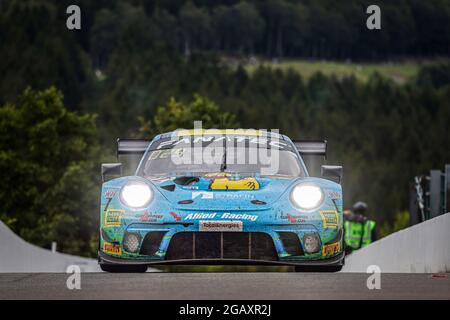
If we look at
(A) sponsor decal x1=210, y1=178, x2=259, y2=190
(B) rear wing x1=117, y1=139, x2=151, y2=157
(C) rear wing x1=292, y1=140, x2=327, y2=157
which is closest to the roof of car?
(C) rear wing x1=292, y1=140, x2=327, y2=157

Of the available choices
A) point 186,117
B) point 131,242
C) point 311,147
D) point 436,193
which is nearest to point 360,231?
point 436,193

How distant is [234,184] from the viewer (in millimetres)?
9578

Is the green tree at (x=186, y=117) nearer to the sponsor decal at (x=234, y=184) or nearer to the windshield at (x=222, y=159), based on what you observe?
the windshield at (x=222, y=159)

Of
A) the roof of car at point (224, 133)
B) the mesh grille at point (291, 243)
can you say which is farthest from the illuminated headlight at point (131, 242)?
the roof of car at point (224, 133)

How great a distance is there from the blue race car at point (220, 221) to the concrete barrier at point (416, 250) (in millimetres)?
2293

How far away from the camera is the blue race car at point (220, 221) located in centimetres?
917

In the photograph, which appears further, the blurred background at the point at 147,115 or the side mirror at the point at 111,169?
the blurred background at the point at 147,115

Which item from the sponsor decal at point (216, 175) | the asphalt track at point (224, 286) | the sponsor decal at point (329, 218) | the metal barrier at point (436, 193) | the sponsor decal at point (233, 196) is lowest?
the metal barrier at point (436, 193)

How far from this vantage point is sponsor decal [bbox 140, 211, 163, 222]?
363 inches

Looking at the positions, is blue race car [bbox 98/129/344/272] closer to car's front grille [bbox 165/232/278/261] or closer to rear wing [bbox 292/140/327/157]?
car's front grille [bbox 165/232/278/261]

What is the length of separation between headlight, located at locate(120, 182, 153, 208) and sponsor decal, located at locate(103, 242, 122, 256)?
0.37 m

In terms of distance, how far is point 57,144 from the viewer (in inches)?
3172

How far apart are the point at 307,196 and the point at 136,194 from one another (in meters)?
1.39

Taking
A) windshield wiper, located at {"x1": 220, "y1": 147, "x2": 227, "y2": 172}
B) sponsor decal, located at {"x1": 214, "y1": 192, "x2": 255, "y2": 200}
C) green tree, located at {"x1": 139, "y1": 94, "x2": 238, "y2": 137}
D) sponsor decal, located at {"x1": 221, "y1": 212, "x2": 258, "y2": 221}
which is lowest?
green tree, located at {"x1": 139, "y1": 94, "x2": 238, "y2": 137}
